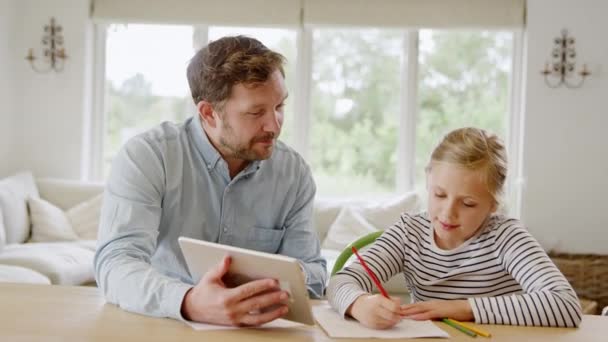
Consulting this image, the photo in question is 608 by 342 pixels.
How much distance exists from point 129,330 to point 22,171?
437 centimetres

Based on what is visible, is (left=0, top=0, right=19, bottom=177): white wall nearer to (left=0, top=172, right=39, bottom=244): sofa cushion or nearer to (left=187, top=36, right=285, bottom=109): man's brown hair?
(left=0, top=172, right=39, bottom=244): sofa cushion

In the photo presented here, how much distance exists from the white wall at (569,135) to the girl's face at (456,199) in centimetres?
365

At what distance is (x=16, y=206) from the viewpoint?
478 cm

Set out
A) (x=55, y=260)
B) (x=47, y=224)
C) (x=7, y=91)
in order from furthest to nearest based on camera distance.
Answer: (x=7, y=91) → (x=47, y=224) → (x=55, y=260)

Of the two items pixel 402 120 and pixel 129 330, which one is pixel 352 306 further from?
pixel 402 120

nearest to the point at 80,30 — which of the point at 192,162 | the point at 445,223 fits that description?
the point at 192,162

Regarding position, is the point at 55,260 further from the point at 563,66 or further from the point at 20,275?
the point at 563,66

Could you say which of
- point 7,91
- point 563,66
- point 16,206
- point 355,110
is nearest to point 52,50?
point 7,91

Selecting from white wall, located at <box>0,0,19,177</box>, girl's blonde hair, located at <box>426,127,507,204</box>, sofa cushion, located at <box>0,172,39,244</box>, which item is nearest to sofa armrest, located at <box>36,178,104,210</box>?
sofa cushion, located at <box>0,172,39,244</box>

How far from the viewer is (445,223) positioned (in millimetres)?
1745

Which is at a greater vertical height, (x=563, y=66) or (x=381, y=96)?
(x=563, y=66)

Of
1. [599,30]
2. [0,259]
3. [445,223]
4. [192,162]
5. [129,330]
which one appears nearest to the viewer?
[129,330]

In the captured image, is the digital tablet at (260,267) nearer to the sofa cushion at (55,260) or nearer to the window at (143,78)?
the sofa cushion at (55,260)

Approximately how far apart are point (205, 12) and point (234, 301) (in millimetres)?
4248
